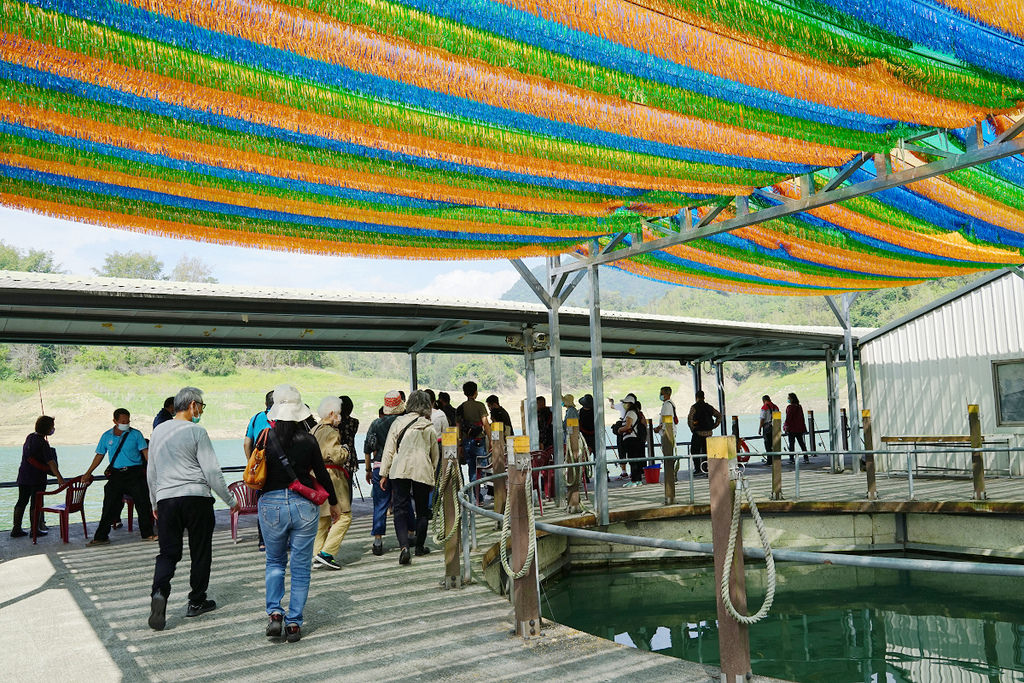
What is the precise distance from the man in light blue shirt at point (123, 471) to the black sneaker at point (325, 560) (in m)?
2.74

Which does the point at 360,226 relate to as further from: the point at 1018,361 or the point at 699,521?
the point at 1018,361

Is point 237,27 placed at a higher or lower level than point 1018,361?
higher

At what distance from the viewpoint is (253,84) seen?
363cm

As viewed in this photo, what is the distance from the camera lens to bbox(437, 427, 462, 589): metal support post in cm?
592

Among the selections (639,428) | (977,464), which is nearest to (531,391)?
(639,428)

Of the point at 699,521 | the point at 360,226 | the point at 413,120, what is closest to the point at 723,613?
the point at 413,120

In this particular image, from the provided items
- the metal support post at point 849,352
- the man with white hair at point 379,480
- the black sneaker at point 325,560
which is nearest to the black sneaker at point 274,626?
the black sneaker at point 325,560

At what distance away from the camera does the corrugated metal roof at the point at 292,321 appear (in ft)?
27.2

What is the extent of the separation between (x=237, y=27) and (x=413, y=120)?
47.4 inches

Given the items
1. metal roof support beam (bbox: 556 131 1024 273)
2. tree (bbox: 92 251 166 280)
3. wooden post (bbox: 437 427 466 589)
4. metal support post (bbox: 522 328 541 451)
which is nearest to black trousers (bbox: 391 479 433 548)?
wooden post (bbox: 437 427 466 589)

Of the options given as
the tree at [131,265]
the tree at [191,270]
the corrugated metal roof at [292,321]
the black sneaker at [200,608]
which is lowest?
the black sneaker at [200,608]

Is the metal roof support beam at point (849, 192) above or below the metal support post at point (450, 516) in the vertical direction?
above

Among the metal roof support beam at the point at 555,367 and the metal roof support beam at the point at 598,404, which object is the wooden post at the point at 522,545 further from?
the metal roof support beam at the point at 555,367

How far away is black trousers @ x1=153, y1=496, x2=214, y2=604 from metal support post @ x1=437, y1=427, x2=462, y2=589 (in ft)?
5.64
